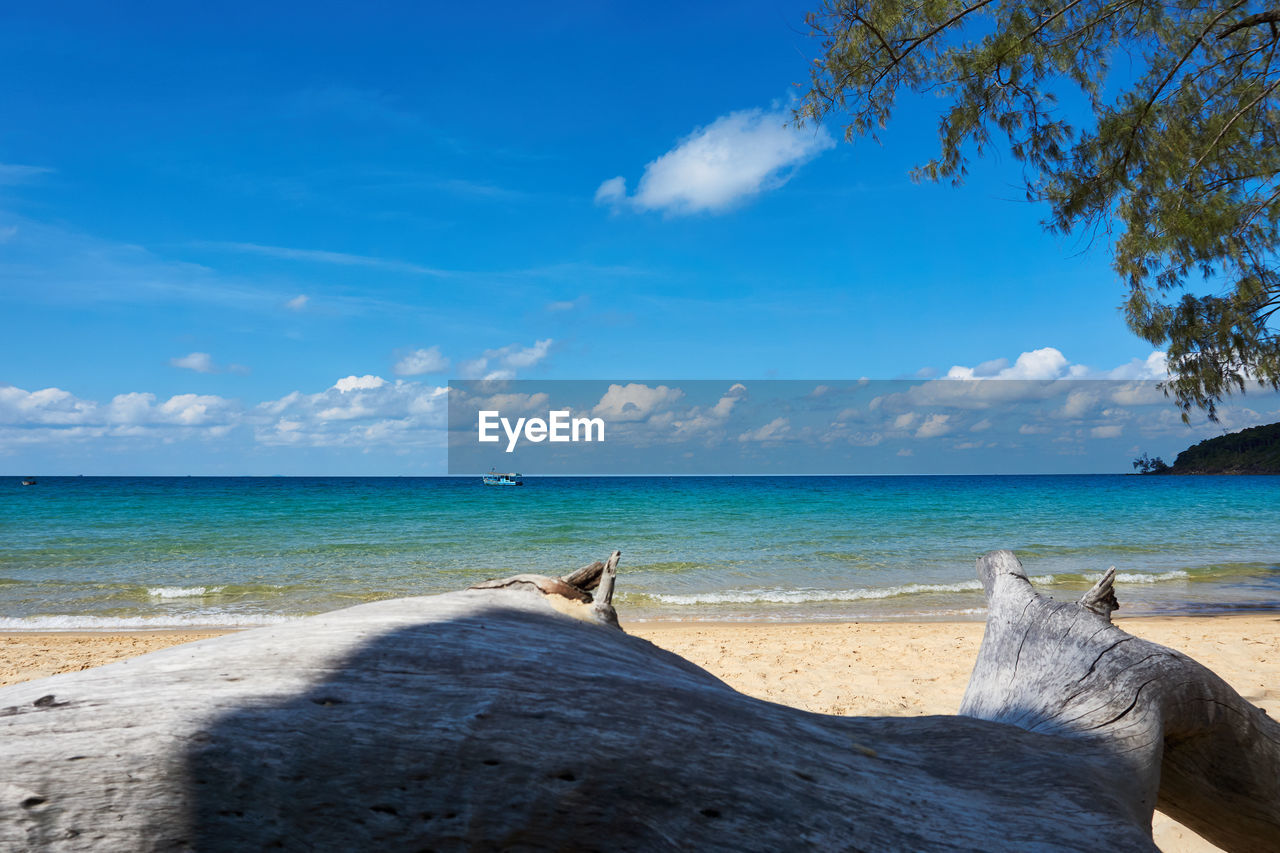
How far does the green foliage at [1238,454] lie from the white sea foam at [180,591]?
92975 millimetres

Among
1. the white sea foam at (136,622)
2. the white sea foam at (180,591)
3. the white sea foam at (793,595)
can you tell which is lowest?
the white sea foam at (793,595)

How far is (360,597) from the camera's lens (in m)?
11.3

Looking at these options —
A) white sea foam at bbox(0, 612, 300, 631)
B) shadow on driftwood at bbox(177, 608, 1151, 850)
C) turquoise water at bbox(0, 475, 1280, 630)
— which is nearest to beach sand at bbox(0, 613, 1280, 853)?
white sea foam at bbox(0, 612, 300, 631)

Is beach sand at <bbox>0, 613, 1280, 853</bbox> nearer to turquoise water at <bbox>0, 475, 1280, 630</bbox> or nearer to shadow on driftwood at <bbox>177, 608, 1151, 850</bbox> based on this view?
turquoise water at <bbox>0, 475, 1280, 630</bbox>

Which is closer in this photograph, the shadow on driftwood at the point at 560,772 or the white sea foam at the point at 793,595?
the shadow on driftwood at the point at 560,772

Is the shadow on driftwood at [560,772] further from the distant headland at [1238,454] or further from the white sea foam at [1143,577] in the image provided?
the distant headland at [1238,454]

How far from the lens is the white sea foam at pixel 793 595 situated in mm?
11461

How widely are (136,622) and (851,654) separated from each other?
9.70 meters

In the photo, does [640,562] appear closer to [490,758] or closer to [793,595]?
[793,595]

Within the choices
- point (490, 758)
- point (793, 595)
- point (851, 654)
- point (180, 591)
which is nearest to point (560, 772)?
point (490, 758)

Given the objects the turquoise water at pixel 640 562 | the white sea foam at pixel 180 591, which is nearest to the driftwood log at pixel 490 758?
the turquoise water at pixel 640 562

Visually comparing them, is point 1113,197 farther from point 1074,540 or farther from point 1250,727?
point 1074,540

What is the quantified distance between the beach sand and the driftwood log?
174 inches

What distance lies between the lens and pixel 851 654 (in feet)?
25.1
